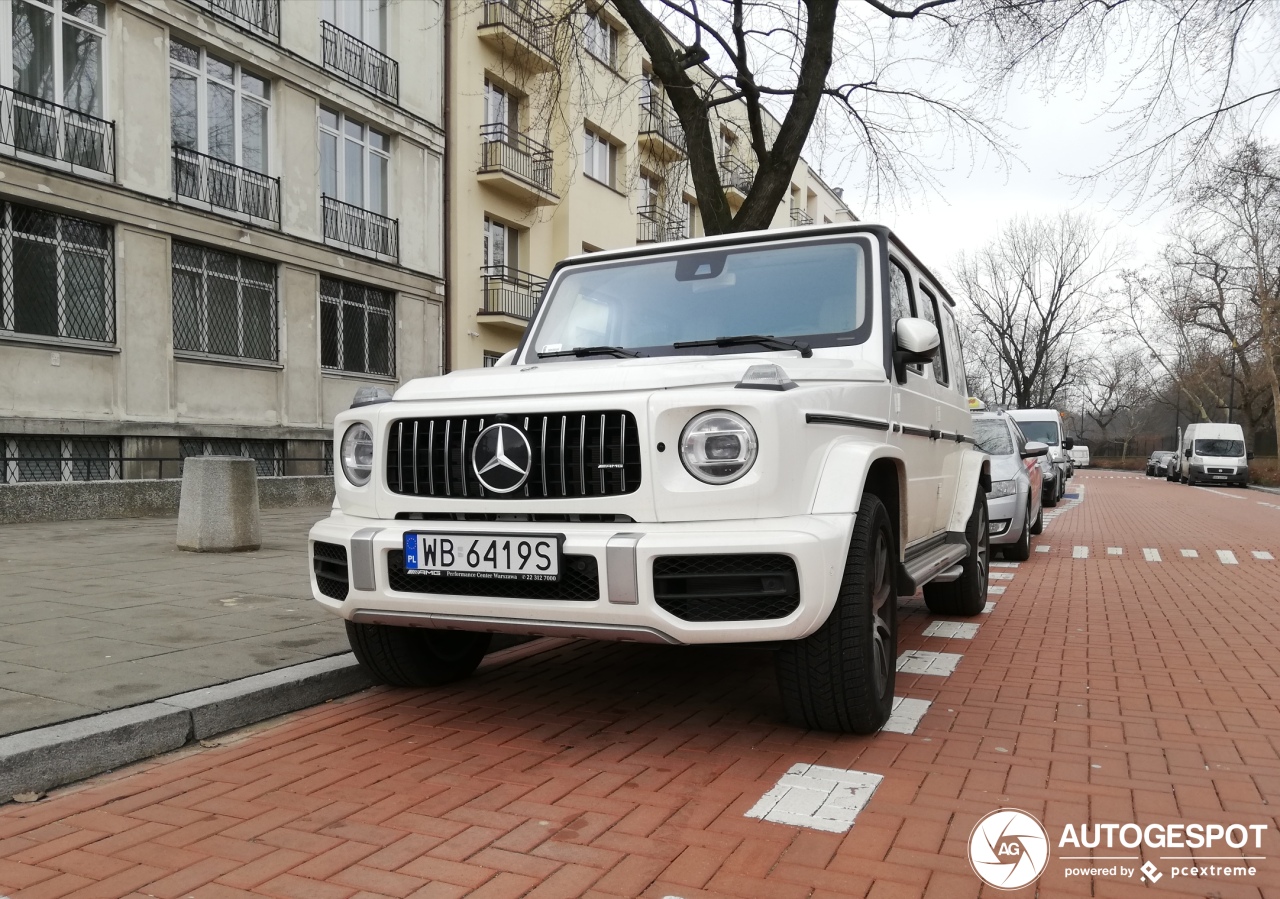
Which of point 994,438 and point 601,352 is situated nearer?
point 601,352

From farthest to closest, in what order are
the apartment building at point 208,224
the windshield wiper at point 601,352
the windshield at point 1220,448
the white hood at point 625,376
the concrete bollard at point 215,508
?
the windshield at point 1220,448, the apartment building at point 208,224, the concrete bollard at point 215,508, the windshield wiper at point 601,352, the white hood at point 625,376

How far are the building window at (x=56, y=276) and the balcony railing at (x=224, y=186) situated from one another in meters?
1.72

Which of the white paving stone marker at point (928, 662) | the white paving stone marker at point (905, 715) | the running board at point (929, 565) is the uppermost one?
the running board at point (929, 565)

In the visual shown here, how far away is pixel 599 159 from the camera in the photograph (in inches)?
1089

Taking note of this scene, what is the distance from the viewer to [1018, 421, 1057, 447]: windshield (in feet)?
79.4

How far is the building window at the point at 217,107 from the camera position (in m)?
15.5

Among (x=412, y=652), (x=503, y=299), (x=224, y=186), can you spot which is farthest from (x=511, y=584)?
(x=503, y=299)

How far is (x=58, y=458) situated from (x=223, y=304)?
389 cm

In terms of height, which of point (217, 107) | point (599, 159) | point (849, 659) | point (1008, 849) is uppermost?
point (599, 159)

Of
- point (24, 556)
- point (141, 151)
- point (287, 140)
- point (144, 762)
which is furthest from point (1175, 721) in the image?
point (287, 140)

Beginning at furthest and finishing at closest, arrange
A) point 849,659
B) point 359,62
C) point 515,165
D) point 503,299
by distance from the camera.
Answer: point 515,165, point 503,299, point 359,62, point 849,659

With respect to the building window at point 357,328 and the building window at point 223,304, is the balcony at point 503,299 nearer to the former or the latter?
the building window at point 357,328

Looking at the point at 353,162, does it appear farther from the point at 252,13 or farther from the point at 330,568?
the point at 330,568

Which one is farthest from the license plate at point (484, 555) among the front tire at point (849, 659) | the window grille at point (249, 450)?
the window grille at point (249, 450)
